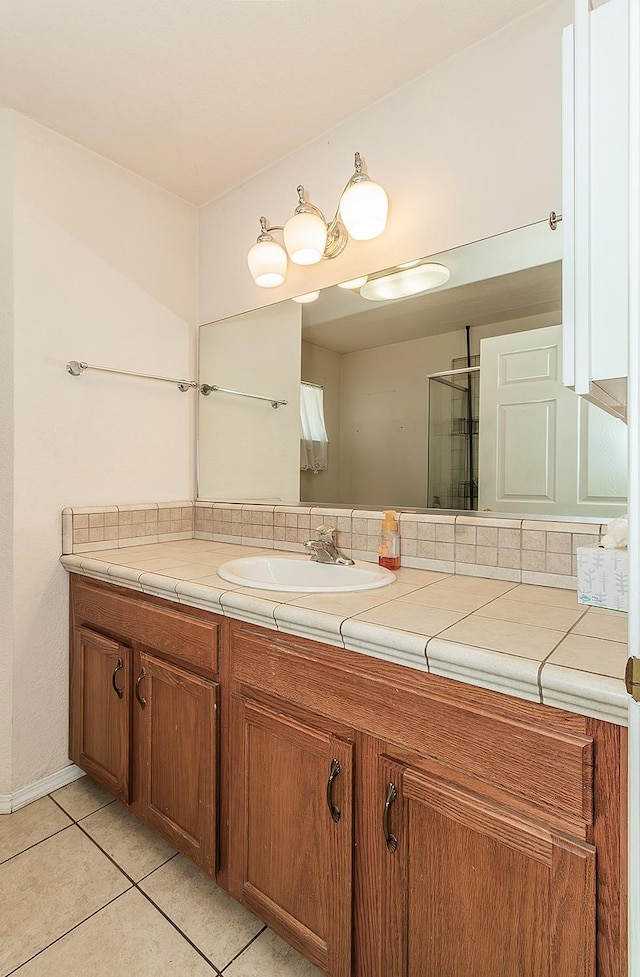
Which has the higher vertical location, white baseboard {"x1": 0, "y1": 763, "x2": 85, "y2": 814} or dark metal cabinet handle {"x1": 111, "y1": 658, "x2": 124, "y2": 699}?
dark metal cabinet handle {"x1": 111, "y1": 658, "x2": 124, "y2": 699}

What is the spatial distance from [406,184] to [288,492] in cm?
110

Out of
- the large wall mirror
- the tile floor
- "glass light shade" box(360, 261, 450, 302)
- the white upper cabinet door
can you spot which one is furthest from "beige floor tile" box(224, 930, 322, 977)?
"glass light shade" box(360, 261, 450, 302)

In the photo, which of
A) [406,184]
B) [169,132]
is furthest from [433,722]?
[169,132]

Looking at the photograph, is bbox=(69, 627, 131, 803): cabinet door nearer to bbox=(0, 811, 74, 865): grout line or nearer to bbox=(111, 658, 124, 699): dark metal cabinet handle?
bbox=(111, 658, 124, 699): dark metal cabinet handle

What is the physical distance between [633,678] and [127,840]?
1621 mm

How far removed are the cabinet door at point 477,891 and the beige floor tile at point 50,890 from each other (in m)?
0.85

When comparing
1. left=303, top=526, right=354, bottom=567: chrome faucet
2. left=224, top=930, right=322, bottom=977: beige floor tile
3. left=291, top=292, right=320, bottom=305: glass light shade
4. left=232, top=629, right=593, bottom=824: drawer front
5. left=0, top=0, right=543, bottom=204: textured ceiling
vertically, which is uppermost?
left=0, top=0, right=543, bottom=204: textured ceiling

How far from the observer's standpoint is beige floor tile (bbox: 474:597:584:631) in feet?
3.12

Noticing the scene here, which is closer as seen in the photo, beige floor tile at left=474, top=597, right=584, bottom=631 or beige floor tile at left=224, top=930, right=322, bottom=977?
beige floor tile at left=474, top=597, right=584, bottom=631

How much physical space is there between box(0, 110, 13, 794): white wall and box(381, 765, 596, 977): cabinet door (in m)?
1.38

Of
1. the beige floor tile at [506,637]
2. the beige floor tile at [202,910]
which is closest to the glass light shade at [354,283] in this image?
the beige floor tile at [506,637]

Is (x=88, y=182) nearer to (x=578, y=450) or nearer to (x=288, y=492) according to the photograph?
(x=288, y=492)

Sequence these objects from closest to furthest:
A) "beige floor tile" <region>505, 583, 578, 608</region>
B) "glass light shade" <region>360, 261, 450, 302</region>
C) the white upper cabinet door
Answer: the white upper cabinet door → "beige floor tile" <region>505, 583, 578, 608</region> → "glass light shade" <region>360, 261, 450, 302</region>

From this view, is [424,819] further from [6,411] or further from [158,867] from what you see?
[6,411]
